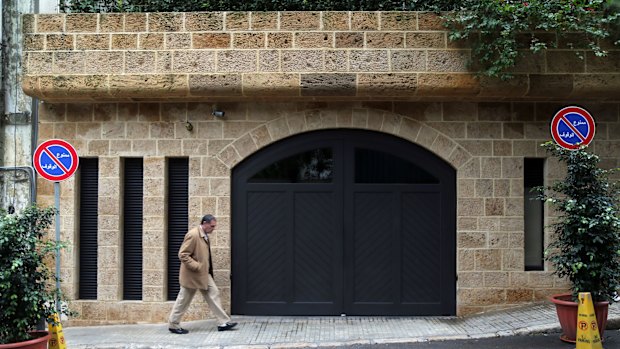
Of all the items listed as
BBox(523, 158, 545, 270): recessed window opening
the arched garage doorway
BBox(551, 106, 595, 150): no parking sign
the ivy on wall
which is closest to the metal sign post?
the arched garage doorway

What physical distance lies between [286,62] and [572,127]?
4.27m

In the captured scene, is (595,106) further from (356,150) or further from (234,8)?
(234,8)

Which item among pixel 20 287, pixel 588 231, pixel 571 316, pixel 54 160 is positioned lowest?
pixel 571 316

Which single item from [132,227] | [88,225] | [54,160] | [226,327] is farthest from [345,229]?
[54,160]

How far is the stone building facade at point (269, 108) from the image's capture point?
31.2 ft

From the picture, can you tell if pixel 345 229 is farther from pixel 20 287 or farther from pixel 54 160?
pixel 20 287

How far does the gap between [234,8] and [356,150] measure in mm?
2970

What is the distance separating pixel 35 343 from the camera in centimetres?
680

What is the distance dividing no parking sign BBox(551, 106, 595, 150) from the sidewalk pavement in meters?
2.51

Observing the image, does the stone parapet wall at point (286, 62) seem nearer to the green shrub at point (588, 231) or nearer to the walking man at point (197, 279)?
the green shrub at point (588, 231)

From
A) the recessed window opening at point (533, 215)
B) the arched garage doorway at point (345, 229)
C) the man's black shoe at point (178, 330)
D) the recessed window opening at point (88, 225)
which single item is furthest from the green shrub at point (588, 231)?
the recessed window opening at point (88, 225)

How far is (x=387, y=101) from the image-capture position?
1012 cm

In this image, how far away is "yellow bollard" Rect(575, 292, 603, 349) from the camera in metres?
7.55

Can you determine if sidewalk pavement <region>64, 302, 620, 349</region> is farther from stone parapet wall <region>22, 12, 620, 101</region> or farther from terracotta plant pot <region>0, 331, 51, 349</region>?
stone parapet wall <region>22, 12, 620, 101</region>
